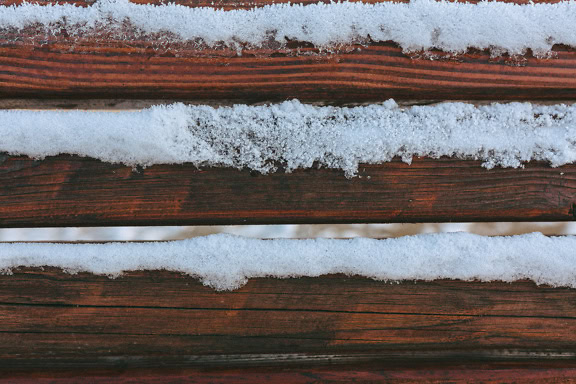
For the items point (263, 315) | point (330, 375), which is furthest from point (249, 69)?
point (330, 375)

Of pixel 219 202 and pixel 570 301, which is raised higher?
pixel 219 202

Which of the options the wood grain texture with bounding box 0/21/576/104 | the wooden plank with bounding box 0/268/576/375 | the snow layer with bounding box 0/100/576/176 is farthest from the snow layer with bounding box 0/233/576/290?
the wood grain texture with bounding box 0/21/576/104

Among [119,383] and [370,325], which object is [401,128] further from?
[119,383]

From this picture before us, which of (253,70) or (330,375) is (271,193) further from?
(330,375)

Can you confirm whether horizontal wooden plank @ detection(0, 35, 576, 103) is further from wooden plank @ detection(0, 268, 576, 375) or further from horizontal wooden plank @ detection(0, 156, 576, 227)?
wooden plank @ detection(0, 268, 576, 375)

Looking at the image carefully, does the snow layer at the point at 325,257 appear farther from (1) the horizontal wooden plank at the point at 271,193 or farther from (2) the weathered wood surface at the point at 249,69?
(2) the weathered wood surface at the point at 249,69

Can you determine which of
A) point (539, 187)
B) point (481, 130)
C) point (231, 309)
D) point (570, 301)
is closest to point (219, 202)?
point (231, 309)
